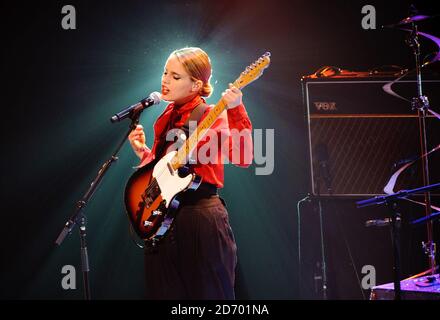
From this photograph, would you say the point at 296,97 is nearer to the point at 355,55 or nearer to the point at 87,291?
the point at 355,55

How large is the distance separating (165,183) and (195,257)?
42cm

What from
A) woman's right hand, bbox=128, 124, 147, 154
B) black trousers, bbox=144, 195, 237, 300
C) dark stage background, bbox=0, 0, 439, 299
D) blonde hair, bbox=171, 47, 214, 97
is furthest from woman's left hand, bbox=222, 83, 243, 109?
dark stage background, bbox=0, 0, 439, 299

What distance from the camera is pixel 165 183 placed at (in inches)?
115

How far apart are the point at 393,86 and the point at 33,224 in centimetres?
317

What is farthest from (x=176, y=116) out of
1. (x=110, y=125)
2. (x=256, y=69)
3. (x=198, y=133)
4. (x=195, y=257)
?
(x=110, y=125)

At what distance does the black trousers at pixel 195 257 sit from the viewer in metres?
2.73

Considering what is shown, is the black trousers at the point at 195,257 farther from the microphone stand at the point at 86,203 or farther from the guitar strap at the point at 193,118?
the microphone stand at the point at 86,203

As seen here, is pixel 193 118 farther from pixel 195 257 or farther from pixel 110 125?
pixel 110 125

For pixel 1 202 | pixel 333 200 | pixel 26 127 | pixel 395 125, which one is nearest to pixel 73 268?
pixel 1 202

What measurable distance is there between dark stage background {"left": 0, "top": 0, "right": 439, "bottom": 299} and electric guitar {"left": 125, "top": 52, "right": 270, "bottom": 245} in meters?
1.90

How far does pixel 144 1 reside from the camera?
496 centimetres

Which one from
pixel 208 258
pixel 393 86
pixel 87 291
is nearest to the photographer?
pixel 208 258

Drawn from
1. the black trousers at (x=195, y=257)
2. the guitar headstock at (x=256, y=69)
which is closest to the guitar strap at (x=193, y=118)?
the guitar headstock at (x=256, y=69)

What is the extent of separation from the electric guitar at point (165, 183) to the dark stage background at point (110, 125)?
1.90 meters
